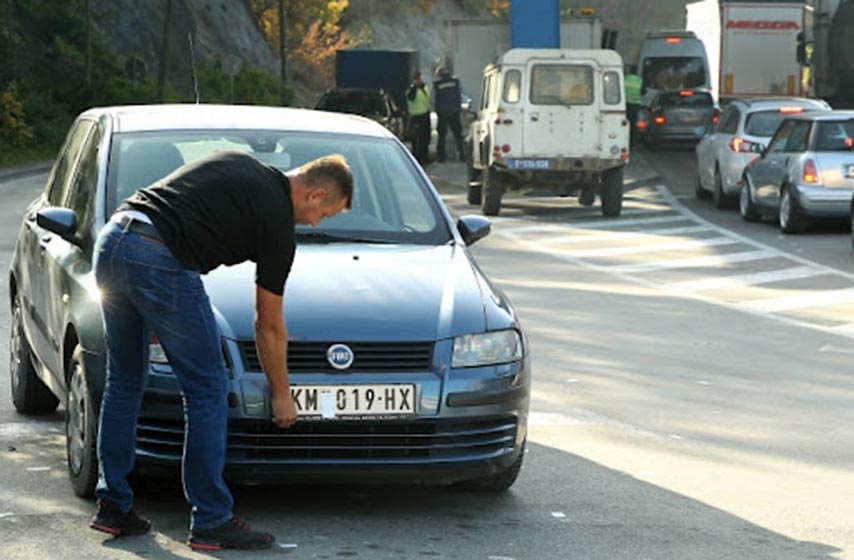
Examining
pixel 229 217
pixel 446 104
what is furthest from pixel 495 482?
pixel 446 104

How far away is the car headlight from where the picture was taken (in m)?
7.62

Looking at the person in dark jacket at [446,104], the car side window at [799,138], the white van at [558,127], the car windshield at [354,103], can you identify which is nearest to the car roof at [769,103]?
the white van at [558,127]

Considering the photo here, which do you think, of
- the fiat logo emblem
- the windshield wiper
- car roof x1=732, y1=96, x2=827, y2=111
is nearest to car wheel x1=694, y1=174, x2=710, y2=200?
car roof x1=732, y1=96, x2=827, y2=111

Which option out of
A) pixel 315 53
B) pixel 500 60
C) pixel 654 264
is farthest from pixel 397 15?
pixel 654 264

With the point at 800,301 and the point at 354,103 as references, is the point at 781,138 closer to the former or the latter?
the point at 800,301

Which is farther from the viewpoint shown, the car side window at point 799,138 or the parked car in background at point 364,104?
the parked car in background at point 364,104

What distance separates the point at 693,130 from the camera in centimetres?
4694

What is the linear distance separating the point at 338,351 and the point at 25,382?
294 cm

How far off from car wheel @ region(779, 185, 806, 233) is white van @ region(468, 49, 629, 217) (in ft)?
12.9

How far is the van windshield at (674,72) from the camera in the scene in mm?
53344

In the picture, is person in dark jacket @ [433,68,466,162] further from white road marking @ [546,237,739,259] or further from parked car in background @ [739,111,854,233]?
white road marking @ [546,237,739,259]

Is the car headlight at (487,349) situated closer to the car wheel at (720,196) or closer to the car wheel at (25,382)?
the car wheel at (25,382)

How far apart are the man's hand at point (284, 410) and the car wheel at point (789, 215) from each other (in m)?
18.0

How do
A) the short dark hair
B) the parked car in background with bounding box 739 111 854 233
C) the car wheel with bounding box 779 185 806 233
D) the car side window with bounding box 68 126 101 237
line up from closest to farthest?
1. the short dark hair
2. the car side window with bounding box 68 126 101 237
3. the parked car in background with bounding box 739 111 854 233
4. the car wheel with bounding box 779 185 806 233
